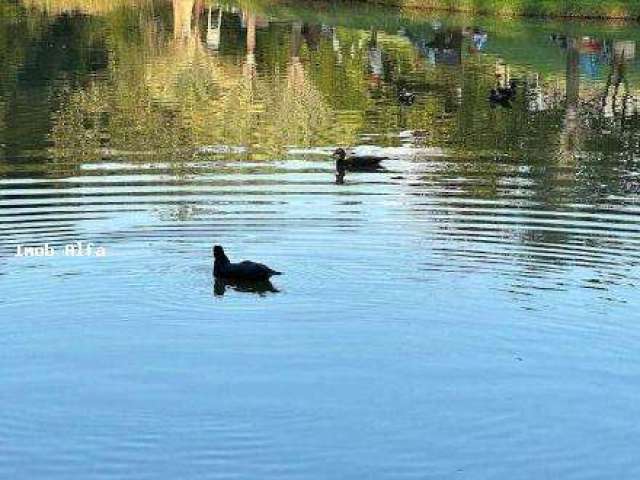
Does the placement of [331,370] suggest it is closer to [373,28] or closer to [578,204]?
[578,204]

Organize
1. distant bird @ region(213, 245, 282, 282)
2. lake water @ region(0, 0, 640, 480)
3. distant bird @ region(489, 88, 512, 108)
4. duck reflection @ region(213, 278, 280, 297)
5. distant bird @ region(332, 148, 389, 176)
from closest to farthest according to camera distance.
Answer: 1. lake water @ region(0, 0, 640, 480)
2. distant bird @ region(213, 245, 282, 282)
3. duck reflection @ region(213, 278, 280, 297)
4. distant bird @ region(332, 148, 389, 176)
5. distant bird @ region(489, 88, 512, 108)

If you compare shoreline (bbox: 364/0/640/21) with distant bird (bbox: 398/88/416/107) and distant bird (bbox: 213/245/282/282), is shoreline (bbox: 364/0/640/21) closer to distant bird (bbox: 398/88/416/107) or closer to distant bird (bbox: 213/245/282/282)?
distant bird (bbox: 398/88/416/107)

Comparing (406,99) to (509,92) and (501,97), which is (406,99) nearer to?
(501,97)

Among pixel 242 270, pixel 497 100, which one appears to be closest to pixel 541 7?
pixel 497 100

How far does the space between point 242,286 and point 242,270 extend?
0.32m

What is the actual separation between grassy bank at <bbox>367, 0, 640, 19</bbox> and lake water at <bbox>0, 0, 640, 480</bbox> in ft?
100.0

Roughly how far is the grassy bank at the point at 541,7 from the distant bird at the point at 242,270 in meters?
54.9

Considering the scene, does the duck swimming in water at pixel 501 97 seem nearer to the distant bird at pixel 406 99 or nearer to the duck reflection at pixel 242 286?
the distant bird at pixel 406 99

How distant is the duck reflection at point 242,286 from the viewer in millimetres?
18875

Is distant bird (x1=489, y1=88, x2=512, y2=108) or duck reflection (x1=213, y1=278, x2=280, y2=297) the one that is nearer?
duck reflection (x1=213, y1=278, x2=280, y2=297)

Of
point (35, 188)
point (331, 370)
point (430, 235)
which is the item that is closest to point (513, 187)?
point (430, 235)

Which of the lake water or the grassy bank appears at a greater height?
the grassy bank

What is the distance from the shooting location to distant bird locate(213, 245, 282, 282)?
739 inches

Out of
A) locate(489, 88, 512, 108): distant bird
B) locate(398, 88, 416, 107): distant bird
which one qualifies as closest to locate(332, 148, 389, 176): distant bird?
locate(489, 88, 512, 108): distant bird
